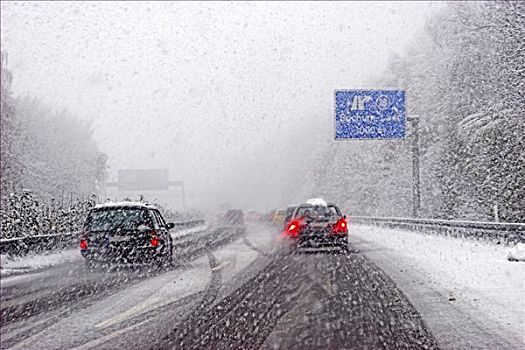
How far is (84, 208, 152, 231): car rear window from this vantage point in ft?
42.2

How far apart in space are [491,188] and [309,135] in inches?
3629

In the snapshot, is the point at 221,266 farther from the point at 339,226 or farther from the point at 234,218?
the point at 234,218

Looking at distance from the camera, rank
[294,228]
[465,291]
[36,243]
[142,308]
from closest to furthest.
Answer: [142,308] → [465,291] → [36,243] → [294,228]

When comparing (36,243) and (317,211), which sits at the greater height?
(317,211)

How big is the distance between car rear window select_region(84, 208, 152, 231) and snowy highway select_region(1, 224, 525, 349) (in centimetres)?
99

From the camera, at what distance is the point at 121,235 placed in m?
12.8

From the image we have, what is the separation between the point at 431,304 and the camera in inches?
336

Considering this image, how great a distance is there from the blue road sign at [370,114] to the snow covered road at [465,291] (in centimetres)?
1009

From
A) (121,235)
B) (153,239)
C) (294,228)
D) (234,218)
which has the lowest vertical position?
(234,218)

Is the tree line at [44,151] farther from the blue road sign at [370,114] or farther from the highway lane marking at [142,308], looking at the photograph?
the highway lane marking at [142,308]

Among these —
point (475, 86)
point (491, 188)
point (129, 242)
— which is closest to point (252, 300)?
point (129, 242)

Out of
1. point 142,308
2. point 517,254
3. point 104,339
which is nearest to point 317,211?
point 517,254

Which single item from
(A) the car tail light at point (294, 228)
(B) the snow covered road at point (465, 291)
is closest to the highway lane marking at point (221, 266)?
(A) the car tail light at point (294, 228)

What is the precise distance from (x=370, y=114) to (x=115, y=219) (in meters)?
16.9
